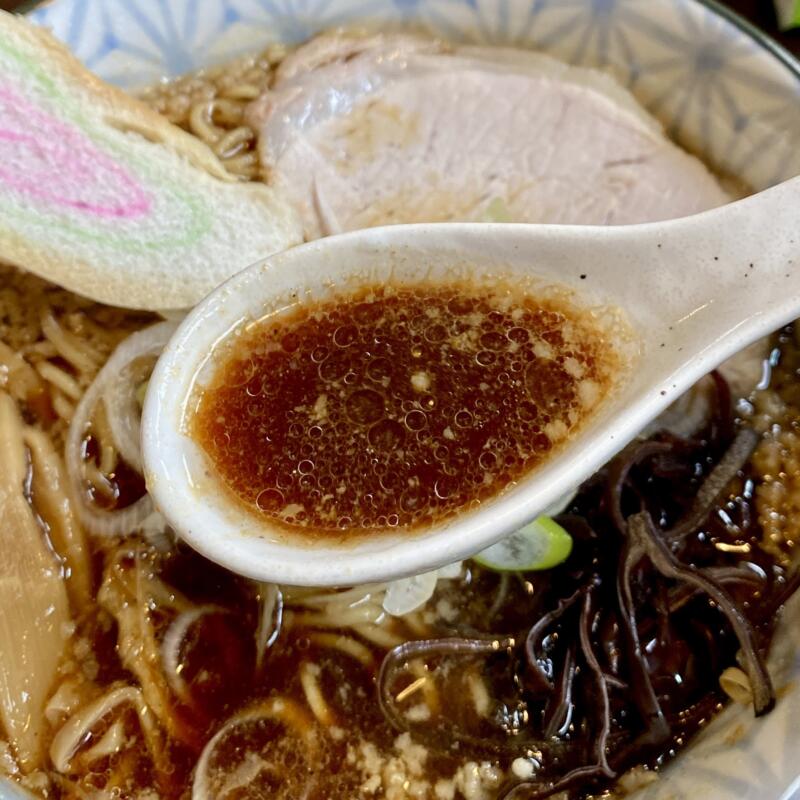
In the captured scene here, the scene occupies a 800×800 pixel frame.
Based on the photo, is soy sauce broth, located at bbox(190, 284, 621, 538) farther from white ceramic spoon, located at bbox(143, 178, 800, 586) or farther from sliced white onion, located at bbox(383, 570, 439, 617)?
sliced white onion, located at bbox(383, 570, 439, 617)

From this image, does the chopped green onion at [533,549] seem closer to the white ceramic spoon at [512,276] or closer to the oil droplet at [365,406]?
the white ceramic spoon at [512,276]

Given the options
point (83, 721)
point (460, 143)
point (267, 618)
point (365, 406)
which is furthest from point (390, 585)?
point (460, 143)

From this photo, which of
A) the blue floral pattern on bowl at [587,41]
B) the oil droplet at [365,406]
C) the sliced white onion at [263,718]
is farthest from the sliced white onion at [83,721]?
the blue floral pattern on bowl at [587,41]

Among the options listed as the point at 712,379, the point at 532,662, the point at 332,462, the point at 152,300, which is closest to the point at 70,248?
the point at 152,300

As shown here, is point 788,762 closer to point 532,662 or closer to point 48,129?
point 532,662

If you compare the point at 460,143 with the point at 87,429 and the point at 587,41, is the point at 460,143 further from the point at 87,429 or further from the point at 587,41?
the point at 87,429

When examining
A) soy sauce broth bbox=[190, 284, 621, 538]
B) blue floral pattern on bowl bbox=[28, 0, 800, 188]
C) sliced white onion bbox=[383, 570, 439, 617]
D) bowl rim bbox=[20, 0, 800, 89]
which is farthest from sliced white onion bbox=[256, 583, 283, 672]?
bowl rim bbox=[20, 0, 800, 89]
